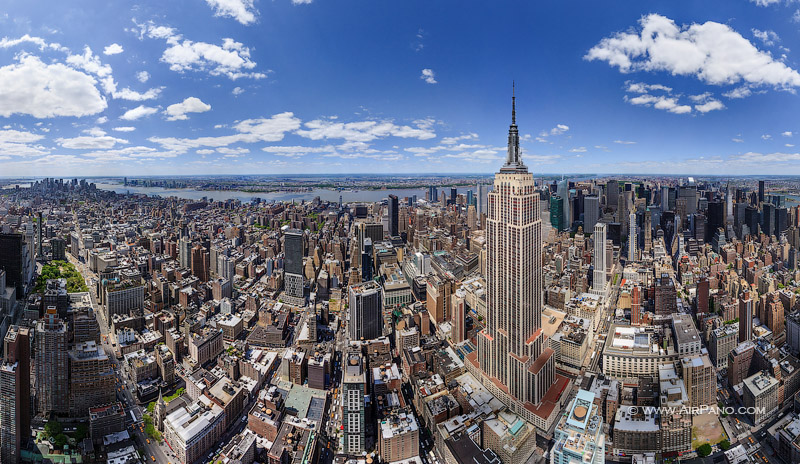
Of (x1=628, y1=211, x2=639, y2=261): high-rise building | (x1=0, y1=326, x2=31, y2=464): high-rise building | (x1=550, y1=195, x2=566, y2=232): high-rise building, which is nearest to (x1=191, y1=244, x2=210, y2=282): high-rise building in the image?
(x1=0, y1=326, x2=31, y2=464): high-rise building

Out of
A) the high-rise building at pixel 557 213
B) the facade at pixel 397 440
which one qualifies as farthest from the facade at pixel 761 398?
the high-rise building at pixel 557 213

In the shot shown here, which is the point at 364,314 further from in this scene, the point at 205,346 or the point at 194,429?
the point at 194,429

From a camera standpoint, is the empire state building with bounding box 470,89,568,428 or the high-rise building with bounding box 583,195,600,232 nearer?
the empire state building with bounding box 470,89,568,428

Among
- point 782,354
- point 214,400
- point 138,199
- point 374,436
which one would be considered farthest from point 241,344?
point 138,199

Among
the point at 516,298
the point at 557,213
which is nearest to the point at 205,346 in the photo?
the point at 516,298

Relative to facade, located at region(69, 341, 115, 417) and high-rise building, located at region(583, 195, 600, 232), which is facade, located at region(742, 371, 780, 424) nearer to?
high-rise building, located at region(583, 195, 600, 232)

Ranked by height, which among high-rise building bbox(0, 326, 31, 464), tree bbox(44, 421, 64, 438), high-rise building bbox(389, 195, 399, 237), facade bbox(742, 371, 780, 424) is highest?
high-rise building bbox(389, 195, 399, 237)
